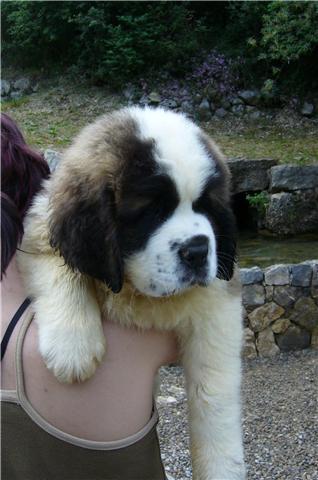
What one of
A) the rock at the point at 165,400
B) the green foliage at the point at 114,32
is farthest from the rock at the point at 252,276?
the green foliage at the point at 114,32

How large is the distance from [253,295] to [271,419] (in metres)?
1.35

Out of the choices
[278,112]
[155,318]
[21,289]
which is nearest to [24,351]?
[21,289]

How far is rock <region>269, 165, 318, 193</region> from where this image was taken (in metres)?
9.49

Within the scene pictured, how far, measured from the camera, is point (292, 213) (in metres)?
9.45

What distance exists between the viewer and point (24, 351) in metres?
1.64

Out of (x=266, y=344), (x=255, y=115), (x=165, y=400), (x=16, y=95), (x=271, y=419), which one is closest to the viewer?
(x=271, y=419)

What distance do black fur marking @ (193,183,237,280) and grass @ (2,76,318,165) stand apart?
24.9 feet

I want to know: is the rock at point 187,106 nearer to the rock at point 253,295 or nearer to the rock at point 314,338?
the rock at point 253,295

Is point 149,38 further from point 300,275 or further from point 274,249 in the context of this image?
point 300,275

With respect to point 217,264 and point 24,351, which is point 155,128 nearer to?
point 217,264

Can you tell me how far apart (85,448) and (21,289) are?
1.61 ft

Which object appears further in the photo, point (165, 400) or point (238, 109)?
point (238, 109)

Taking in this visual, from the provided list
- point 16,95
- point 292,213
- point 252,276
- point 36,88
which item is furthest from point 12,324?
point 36,88

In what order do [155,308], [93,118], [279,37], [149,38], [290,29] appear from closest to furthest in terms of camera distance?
[155,308]
[290,29]
[279,37]
[93,118]
[149,38]
